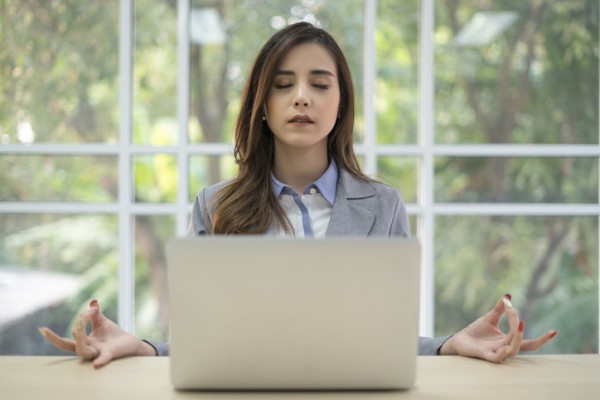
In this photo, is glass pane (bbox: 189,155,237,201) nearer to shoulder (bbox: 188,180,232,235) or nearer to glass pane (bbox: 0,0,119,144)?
glass pane (bbox: 0,0,119,144)

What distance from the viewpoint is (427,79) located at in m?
4.03

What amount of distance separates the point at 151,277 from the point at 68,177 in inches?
27.9

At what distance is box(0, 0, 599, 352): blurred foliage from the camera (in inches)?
158

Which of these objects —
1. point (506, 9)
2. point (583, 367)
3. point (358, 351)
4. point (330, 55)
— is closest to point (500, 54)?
point (506, 9)

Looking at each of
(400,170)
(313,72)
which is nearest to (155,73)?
(400,170)

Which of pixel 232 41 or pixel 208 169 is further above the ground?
pixel 232 41

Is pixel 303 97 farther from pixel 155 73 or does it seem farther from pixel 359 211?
pixel 155 73

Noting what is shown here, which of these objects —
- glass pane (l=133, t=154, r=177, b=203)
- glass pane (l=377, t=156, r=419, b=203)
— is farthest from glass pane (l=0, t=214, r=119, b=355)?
glass pane (l=377, t=156, r=419, b=203)

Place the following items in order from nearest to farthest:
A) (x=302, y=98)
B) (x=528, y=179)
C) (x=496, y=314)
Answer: (x=496, y=314)
(x=302, y=98)
(x=528, y=179)

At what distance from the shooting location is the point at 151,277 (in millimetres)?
4102

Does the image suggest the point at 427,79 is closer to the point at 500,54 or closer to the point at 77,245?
the point at 500,54

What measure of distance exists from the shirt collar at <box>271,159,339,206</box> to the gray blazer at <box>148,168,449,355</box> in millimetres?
17

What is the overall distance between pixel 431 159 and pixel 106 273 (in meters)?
1.88

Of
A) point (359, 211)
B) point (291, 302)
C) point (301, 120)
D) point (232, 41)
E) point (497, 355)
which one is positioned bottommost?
point (497, 355)
